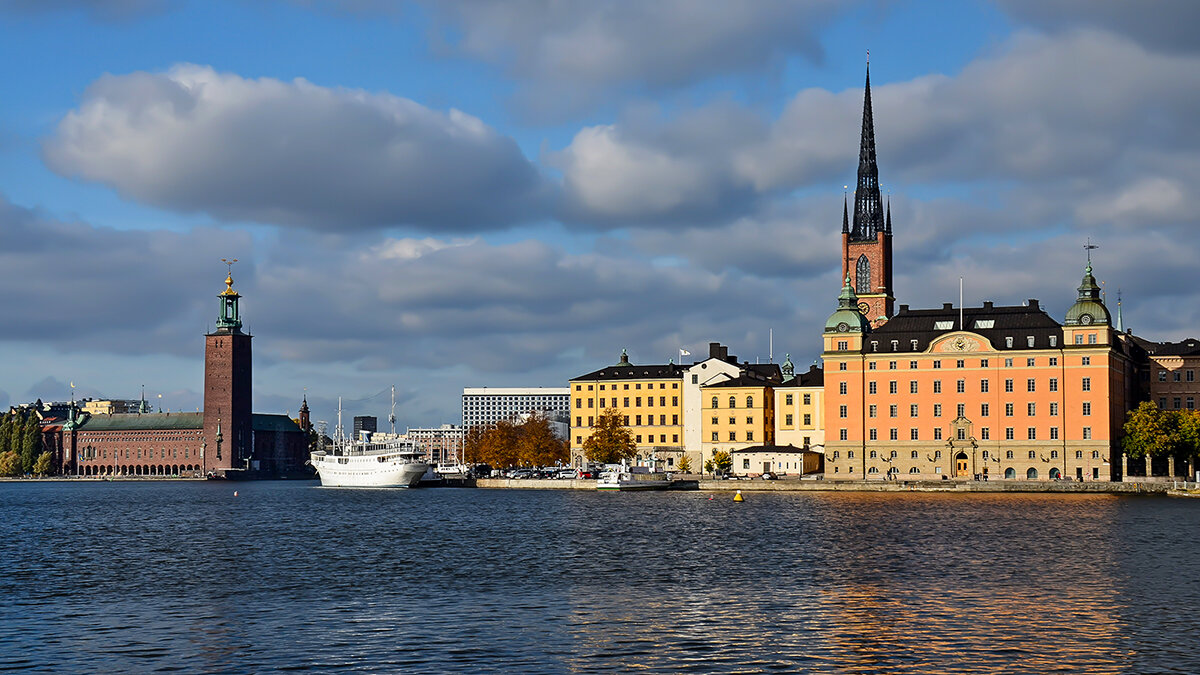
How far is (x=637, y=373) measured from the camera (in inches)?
6703

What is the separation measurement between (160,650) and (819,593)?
1955cm

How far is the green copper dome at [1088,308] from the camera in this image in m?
128

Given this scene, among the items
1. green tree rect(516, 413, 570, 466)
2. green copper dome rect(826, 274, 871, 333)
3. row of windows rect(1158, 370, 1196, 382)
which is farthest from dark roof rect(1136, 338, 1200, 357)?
green tree rect(516, 413, 570, 466)

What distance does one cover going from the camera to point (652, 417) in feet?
551

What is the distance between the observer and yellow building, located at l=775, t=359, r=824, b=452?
15512 cm

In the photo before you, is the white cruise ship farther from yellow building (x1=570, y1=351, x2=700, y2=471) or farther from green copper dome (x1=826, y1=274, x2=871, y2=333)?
green copper dome (x1=826, y1=274, x2=871, y2=333)

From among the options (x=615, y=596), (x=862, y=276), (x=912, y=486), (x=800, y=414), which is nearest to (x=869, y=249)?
(x=862, y=276)

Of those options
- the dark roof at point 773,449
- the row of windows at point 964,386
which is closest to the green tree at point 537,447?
the dark roof at point 773,449

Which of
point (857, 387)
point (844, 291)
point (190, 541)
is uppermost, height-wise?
point (844, 291)

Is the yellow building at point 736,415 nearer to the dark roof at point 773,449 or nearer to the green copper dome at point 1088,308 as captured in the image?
the dark roof at point 773,449

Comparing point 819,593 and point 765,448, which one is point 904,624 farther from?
point 765,448

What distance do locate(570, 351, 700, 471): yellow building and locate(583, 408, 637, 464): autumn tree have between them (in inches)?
326

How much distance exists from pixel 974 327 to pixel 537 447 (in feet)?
183

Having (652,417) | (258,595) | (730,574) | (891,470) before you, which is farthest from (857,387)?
(258,595)
